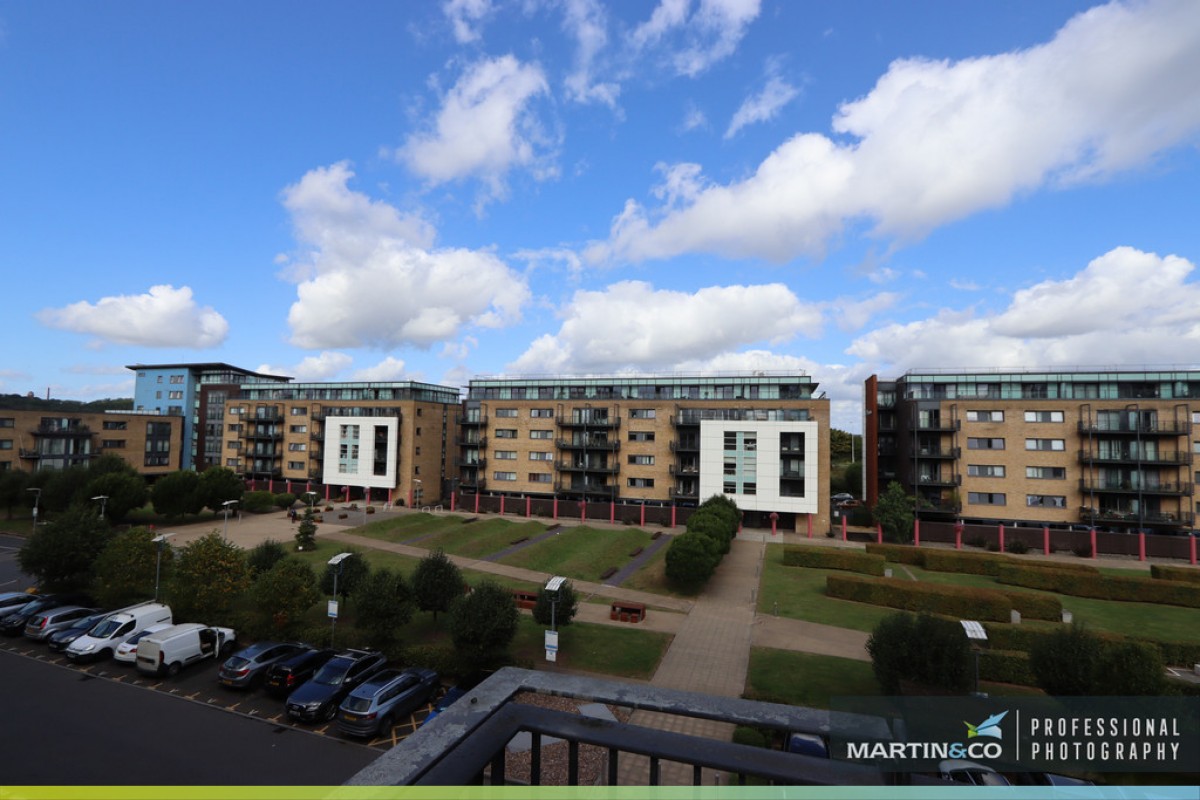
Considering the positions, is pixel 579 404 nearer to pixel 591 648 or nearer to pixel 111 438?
pixel 591 648

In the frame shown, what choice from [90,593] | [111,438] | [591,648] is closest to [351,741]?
[591,648]

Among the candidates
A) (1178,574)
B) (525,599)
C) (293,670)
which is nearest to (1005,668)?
(525,599)

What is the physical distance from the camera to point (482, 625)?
2056 centimetres

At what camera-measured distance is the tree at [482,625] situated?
20.6 meters

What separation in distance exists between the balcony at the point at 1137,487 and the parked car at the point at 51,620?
71771 mm

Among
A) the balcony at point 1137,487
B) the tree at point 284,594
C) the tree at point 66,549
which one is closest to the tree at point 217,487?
the tree at point 66,549

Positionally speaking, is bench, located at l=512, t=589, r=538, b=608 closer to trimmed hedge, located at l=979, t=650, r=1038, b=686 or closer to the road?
the road

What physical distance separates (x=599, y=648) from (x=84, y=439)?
251ft

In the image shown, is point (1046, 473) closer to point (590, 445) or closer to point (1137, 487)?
point (1137, 487)

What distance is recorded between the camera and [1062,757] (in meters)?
14.1

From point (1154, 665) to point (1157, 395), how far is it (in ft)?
169

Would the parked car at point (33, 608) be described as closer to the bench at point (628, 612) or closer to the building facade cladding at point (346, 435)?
the bench at point (628, 612)

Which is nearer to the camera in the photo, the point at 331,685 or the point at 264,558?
the point at 331,685

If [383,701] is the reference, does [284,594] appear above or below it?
above
